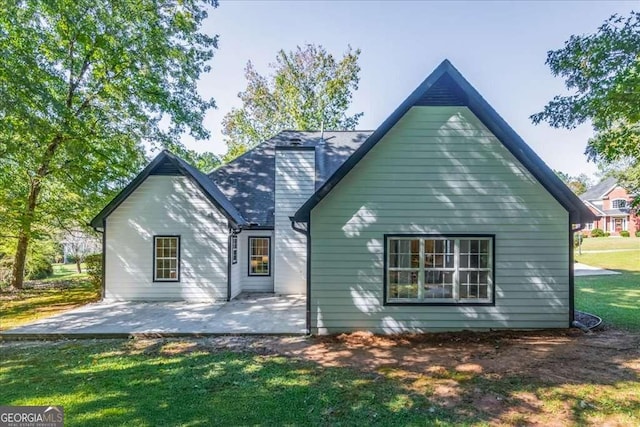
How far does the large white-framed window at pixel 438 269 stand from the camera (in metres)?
7.60

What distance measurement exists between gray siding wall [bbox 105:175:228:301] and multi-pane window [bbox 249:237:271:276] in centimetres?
185

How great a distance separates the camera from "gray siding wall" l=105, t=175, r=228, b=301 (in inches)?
446

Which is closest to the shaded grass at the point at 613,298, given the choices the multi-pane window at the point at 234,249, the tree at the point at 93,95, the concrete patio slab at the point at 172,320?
the concrete patio slab at the point at 172,320

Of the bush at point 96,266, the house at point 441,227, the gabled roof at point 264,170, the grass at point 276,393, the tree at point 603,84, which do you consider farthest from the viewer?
the gabled roof at point 264,170

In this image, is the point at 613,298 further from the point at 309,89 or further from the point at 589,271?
the point at 309,89

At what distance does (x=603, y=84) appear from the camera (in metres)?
8.10

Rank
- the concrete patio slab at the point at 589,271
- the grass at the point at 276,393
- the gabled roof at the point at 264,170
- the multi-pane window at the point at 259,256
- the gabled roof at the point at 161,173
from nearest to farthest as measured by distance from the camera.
Answer: the grass at the point at 276,393
the gabled roof at the point at 161,173
the multi-pane window at the point at 259,256
the gabled roof at the point at 264,170
the concrete patio slab at the point at 589,271

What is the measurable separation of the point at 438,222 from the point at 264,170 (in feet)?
31.3

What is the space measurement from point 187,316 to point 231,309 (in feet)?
4.31

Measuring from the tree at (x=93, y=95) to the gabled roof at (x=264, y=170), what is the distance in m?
2.72

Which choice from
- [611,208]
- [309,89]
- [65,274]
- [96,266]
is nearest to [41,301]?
[96,266]

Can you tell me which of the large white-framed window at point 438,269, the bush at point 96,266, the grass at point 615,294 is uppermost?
the large white-framed window at point 438,269

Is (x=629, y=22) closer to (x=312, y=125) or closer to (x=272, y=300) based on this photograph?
(x=272, y=300)

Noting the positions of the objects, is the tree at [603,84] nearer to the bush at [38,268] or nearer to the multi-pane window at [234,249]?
the multi-pane window at [234,249]
